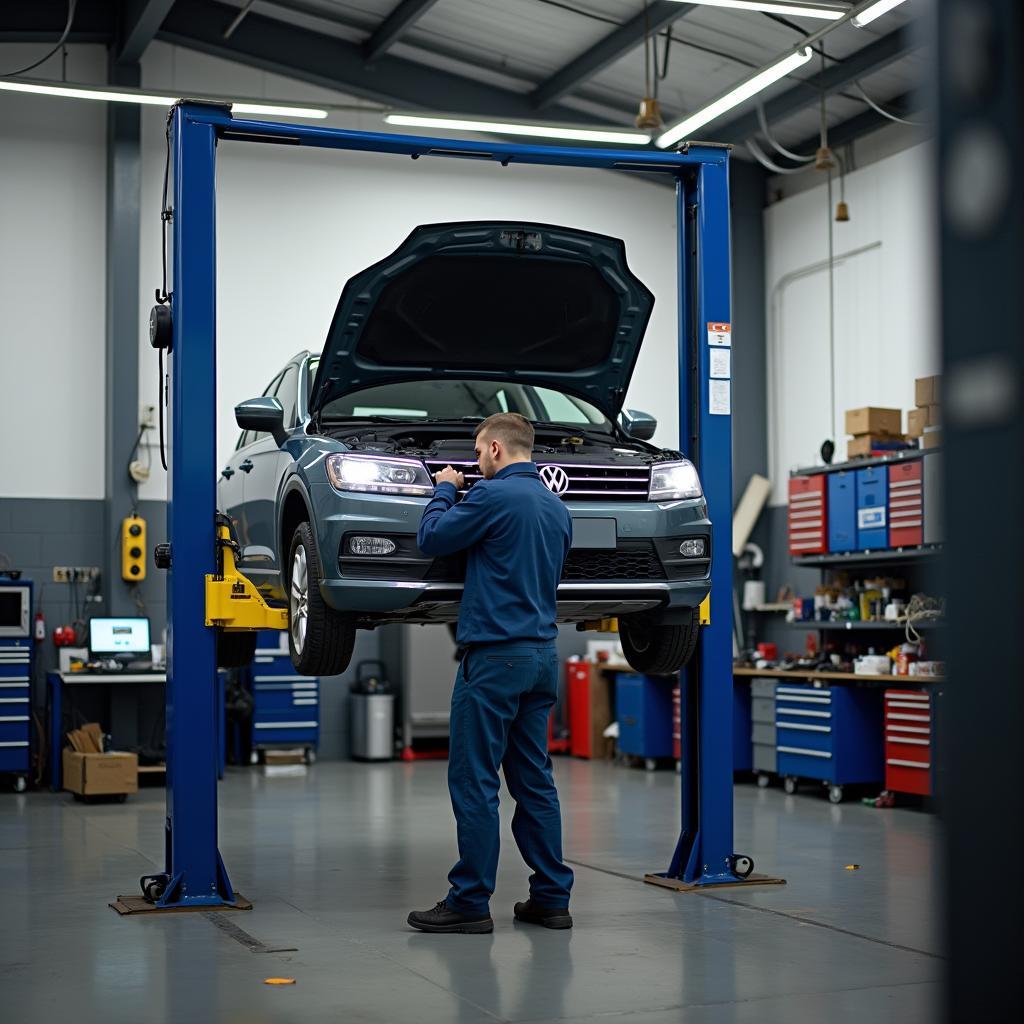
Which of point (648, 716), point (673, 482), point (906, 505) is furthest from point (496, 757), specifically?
point (648, 716)

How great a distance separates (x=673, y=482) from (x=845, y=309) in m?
7.50

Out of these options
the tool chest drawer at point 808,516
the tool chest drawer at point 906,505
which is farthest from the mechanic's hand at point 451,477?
the tool chest drawer at point 808,516

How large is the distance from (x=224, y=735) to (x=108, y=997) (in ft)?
24.3

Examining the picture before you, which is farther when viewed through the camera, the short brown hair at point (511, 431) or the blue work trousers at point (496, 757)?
the short brown hair at point (511, 431)

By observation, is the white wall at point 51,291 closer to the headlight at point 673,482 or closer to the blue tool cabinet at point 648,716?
the blue tool cabinet at point 648,716

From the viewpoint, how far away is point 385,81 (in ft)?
40.1

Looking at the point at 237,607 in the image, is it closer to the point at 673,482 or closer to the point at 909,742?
the point at 673,482

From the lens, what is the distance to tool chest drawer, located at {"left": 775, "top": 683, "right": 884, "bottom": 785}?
878 cm

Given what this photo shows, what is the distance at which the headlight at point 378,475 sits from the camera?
4629mm

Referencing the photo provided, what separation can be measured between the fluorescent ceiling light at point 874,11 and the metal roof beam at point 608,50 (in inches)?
97.1

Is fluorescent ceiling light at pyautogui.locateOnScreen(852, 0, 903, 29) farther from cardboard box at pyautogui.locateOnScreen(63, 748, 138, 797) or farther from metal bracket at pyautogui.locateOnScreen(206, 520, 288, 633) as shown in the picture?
cardboard box at pyautogui.locateOnScreen(63, 748, 138, 797)

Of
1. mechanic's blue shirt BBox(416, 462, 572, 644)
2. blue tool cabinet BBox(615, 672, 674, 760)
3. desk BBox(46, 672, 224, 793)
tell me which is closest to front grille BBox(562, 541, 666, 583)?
mechanic's blue shirt BBox(416, 462, 572, 644)

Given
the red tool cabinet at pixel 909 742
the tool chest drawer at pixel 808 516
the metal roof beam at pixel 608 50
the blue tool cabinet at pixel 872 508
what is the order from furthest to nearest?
the metal roof beam at pixel 608 50 < the tool chest drawer at pixel 808 516 < the blue tool cabinet at pixel 872 508 < the red tool cabinet at pixel 909 742

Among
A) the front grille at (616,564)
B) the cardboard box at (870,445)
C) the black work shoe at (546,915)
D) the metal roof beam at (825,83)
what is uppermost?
the metal roof beam at (825,83)
